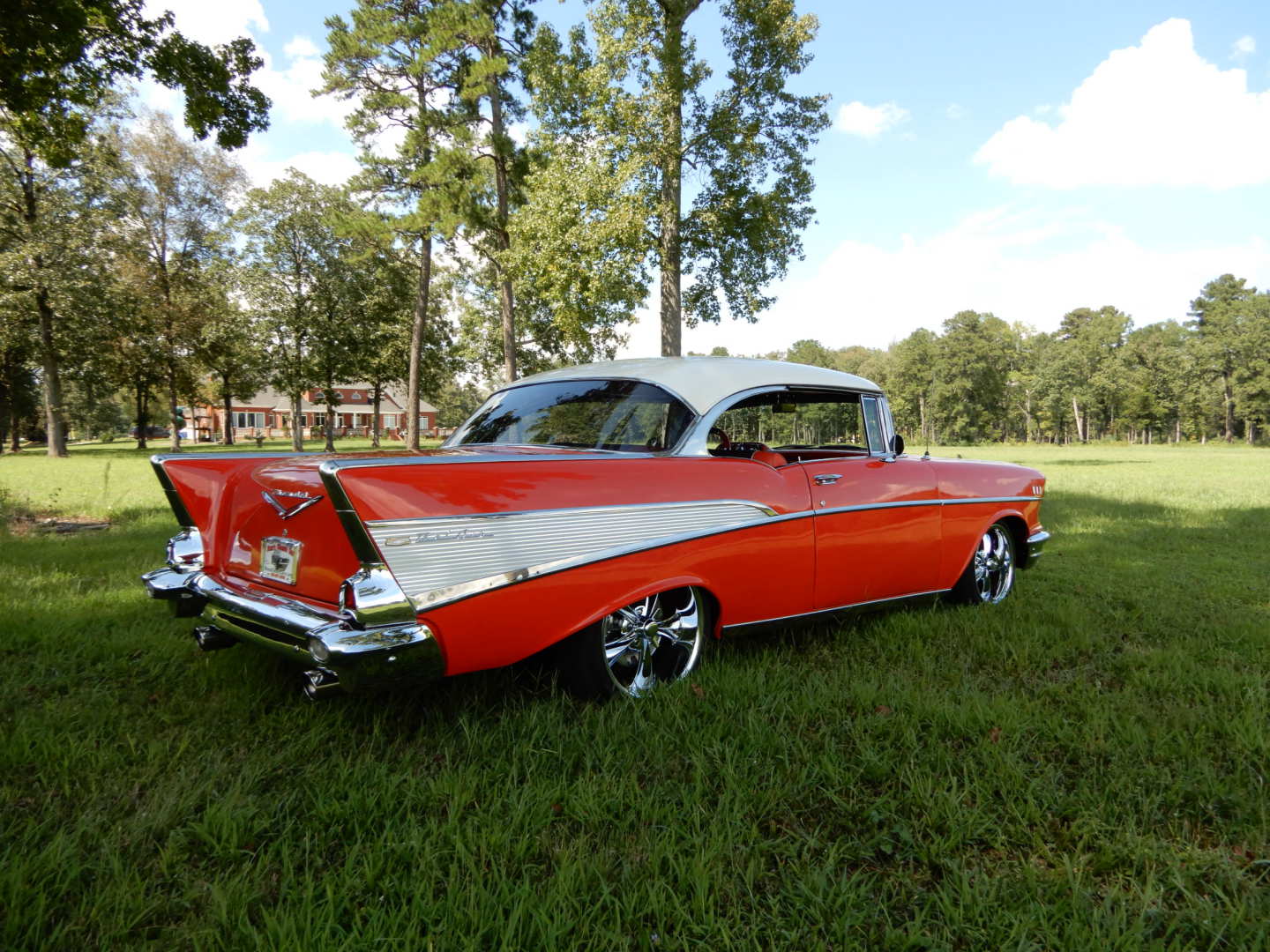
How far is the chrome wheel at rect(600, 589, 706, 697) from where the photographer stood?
2824 millimetres

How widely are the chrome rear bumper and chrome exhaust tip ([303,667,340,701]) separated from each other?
Answer: 1.2 inches

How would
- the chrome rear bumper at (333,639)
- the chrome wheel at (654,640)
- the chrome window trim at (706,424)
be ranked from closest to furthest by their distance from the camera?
the chrome rear bumper at (333,639), the chrome wheel at (654,640), the chrome window trim at (706,424)

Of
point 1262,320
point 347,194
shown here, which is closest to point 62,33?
point 347,194

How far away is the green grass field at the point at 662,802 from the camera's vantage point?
1639 mm

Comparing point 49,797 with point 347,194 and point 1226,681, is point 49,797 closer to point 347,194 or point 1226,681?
point 1226,681

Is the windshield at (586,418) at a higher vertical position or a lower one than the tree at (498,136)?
lower

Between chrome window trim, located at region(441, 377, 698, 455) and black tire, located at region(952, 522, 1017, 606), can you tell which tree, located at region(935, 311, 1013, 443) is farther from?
chrome window trim, located at region(441, 377, 698, 455)

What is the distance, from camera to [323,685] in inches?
87.6

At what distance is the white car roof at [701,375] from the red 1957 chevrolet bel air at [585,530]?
0.01 m

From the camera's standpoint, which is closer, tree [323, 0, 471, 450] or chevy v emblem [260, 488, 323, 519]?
chevy v emblem [260, 488, 323, 519]

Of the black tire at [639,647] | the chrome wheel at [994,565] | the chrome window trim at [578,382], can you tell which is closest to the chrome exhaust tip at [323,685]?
the black tire at [639,647]

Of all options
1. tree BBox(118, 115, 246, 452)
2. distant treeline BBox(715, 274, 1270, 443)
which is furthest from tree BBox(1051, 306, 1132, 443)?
tree BBox(118, 115, 246, 452)

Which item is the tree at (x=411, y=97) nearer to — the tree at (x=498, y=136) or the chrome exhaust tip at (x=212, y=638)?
the tree at (x=498, y=136)

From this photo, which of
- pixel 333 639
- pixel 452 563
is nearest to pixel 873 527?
pixel 452 563
